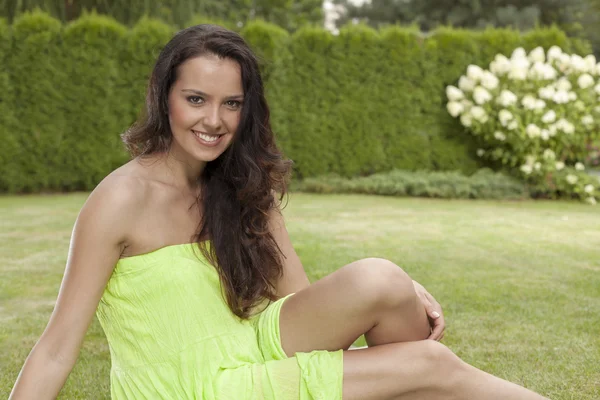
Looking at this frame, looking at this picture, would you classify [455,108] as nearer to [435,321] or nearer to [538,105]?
[538,105]

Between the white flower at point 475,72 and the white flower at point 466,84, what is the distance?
0.10 metres

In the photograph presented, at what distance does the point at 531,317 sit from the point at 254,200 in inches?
90.1

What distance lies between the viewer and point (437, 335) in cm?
227

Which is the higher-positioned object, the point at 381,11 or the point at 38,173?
the point at 381,11

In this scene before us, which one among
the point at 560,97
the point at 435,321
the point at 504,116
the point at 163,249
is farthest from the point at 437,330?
the point at 560,97

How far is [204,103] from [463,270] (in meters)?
3.49

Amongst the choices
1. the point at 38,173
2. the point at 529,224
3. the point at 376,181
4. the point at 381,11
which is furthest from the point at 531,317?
the point at 381,11

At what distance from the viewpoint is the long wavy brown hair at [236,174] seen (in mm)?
2180

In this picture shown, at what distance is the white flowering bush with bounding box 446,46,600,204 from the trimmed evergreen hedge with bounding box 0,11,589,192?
60 centimetres

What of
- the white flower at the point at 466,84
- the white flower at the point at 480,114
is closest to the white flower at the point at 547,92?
the white flower at the point at 480,114

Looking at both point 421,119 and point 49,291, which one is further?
point 421,119

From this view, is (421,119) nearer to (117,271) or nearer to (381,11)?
(117,271)

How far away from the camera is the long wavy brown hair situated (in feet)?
7.15

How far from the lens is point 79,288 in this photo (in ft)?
6.32
